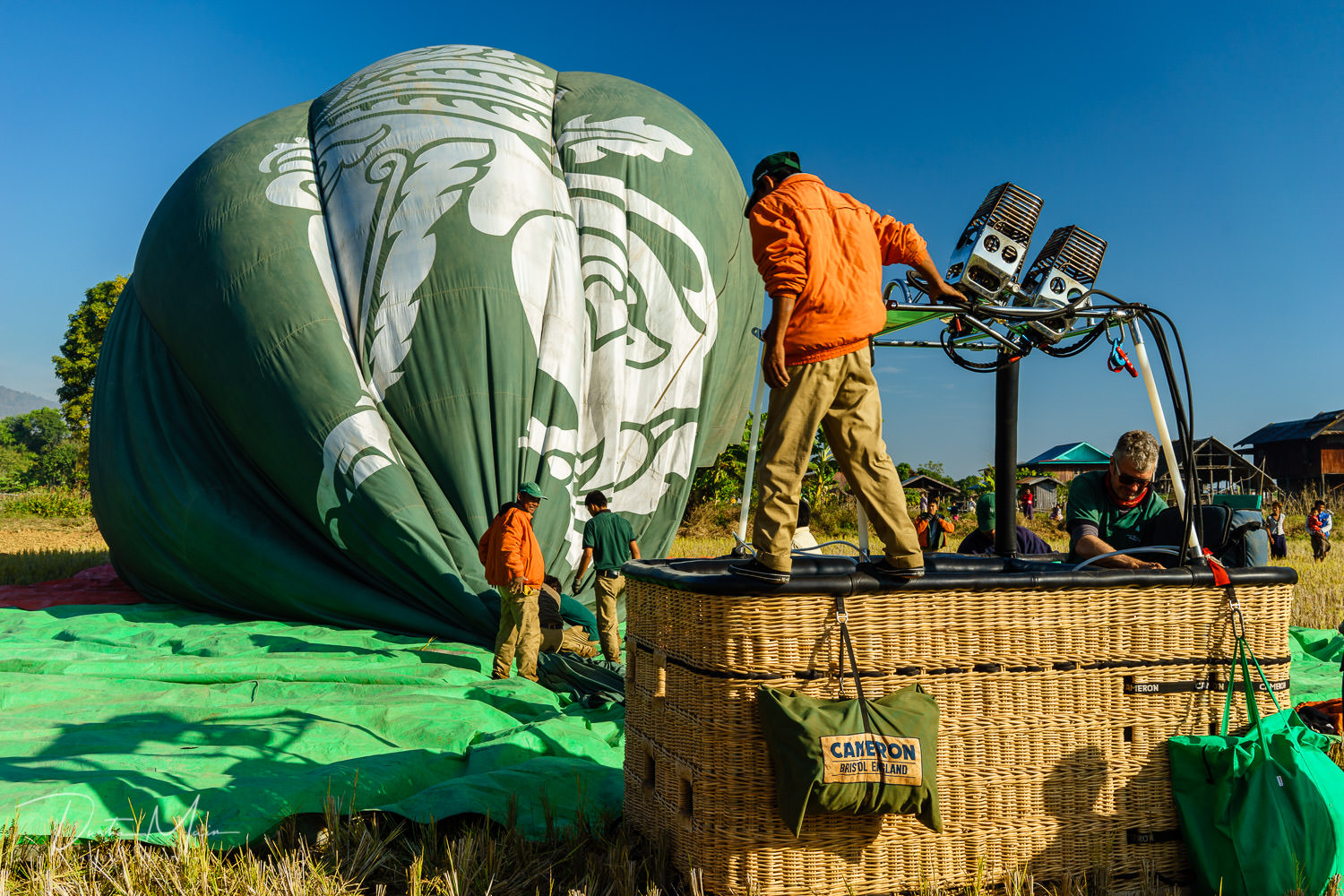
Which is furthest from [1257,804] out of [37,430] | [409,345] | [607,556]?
[37,430]

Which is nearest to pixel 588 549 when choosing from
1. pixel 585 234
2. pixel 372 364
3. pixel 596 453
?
pixel 596 453

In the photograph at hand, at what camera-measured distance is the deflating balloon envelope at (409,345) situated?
7.41 m

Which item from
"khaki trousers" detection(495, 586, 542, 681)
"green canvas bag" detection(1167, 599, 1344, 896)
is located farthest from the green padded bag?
"khaki trousers" detection(495, 586, 542, 681)

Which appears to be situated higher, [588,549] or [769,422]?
[769,422]

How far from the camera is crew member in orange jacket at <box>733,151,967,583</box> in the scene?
279 centimetres

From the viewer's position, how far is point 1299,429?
1505 inches

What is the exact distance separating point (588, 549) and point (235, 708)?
10.4ft

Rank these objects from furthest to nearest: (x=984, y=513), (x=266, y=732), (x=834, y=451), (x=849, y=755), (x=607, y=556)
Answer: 1. (x=984, y=513)
2. (x=607, y=556)
3. (x=266, y=732)
4. (x=834, y=451)
5. (x=849, y=755)

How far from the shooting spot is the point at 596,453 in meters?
8.14

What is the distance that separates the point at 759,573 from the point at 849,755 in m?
0.57

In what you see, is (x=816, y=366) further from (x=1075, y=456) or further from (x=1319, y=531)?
(x=1075, y=456)

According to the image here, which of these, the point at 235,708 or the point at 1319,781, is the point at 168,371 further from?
the point at 1319,781

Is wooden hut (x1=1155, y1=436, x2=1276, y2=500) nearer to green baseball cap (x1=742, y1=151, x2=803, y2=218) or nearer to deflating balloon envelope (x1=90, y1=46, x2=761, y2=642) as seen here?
deflating balloon envelope (x1=90, y1=46, x2=761, y2=642)

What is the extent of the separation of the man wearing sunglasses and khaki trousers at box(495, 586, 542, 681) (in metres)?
3.47
